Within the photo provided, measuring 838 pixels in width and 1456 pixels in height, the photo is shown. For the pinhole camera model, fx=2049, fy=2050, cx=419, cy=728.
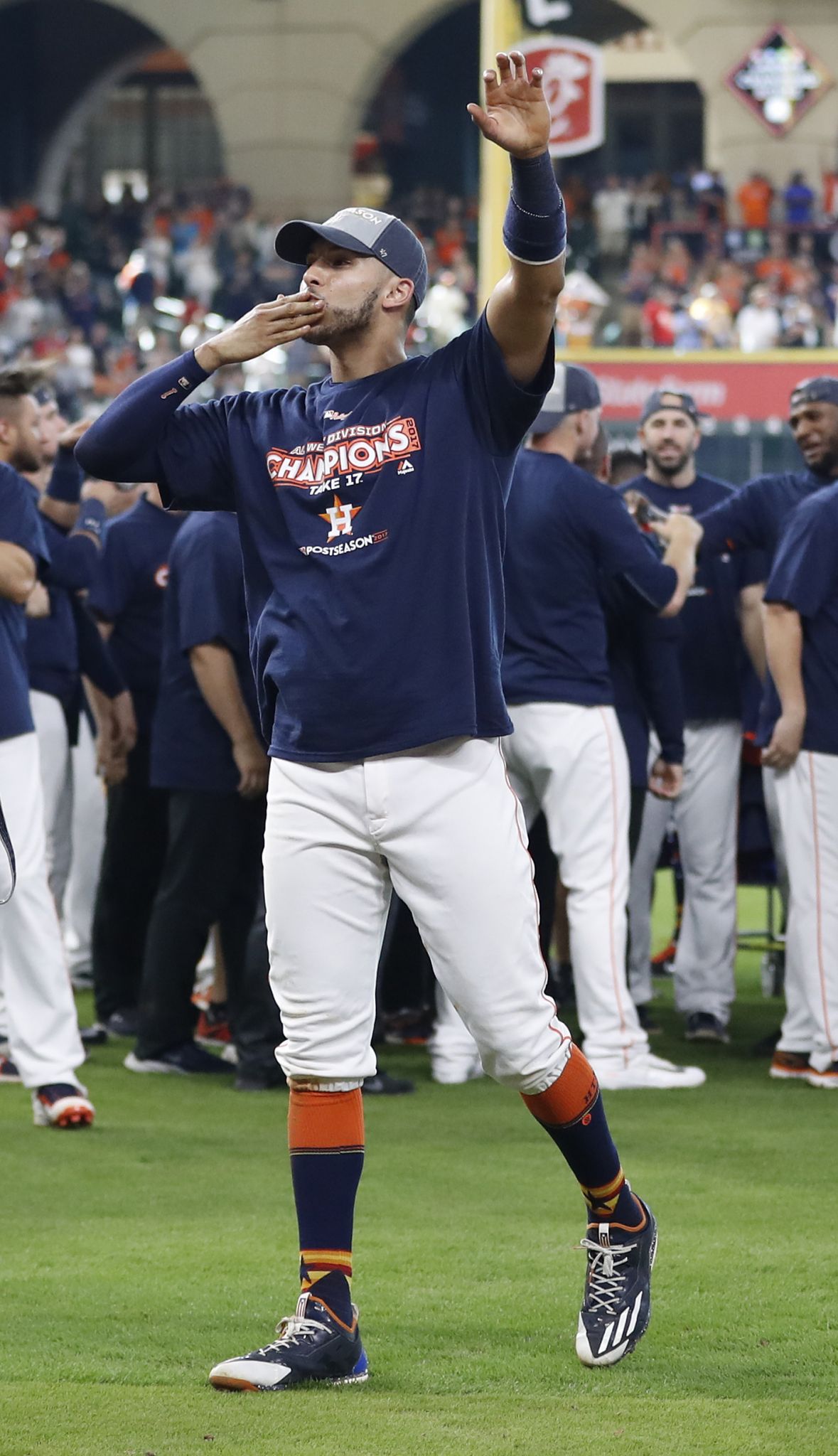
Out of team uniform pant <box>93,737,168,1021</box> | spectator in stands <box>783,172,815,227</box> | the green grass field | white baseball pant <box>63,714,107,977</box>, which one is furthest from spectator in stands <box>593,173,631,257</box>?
the green grass field

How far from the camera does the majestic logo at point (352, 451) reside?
376cm

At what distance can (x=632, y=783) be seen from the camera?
23.9 ft

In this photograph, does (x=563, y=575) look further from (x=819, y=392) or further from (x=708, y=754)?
(x=708, y=754)

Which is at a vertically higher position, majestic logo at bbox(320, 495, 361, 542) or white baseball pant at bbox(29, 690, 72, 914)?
majestic logo at bbox(320, 495, 361, 542)

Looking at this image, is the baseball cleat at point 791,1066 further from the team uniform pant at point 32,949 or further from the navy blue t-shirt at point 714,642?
the team uniform pant at point 32,949

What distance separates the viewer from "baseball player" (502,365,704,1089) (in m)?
6.62

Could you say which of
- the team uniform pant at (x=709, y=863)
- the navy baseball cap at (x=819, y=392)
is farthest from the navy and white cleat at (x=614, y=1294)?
the team uniform pant at (x=709, y=863)

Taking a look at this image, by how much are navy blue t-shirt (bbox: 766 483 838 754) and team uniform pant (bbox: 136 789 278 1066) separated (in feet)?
6.21

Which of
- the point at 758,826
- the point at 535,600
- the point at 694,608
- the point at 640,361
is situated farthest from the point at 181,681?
the point at 640,361

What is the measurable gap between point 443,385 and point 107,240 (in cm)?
3150

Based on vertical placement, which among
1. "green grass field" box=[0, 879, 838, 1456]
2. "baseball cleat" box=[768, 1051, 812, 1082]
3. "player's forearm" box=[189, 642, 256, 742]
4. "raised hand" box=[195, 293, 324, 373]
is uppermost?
"raised hand" box=[195, 293, 324, 373]

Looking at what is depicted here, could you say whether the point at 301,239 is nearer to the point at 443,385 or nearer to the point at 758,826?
the point at 443,385

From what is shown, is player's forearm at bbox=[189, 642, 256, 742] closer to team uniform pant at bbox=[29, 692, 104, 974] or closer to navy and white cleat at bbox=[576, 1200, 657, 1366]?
team uniform pant at bbox=[29, 692, 104, 974]

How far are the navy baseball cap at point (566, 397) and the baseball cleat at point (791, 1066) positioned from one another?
2286 mm
